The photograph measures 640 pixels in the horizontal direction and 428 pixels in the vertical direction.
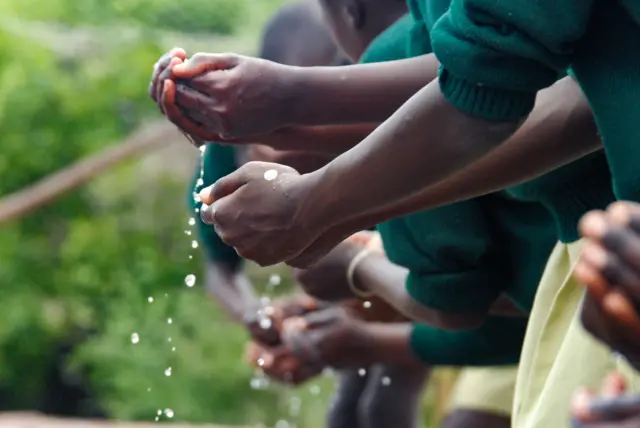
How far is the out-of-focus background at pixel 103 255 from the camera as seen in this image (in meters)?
5.29

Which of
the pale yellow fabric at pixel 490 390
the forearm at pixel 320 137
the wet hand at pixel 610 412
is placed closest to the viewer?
the wet hand at pixel 610 412

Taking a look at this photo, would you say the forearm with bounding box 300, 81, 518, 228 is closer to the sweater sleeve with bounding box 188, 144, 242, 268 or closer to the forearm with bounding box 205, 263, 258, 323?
the sweater sleeve with bounding box 188, 144, 242, 268

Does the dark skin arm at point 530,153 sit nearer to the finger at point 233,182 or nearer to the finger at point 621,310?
the finger at point 233,182

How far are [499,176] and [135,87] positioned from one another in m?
4.71

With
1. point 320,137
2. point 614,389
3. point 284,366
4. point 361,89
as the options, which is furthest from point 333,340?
point 614,389

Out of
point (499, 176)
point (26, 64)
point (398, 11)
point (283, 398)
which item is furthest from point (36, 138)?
point (499, 176)

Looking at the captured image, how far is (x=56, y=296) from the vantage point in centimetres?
574

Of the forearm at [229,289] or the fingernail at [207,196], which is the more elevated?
the fingernail at [207,196]

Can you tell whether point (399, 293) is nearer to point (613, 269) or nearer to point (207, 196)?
point (207, 196)

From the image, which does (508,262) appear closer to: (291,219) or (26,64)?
(291,219)

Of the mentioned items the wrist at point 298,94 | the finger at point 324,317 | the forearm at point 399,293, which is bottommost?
the finger at point 324,317

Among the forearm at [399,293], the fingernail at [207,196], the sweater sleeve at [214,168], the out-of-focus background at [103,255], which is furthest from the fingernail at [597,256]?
the out-of-focus background at [103,255]

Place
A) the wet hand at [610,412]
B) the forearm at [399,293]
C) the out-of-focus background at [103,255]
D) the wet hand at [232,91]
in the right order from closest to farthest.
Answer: the wet hand at [610,412] → the wet hand at [232,91] → the forearm at [399,293] → the out-of-focus background at [103,255]

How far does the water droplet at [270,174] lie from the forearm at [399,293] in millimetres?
583
